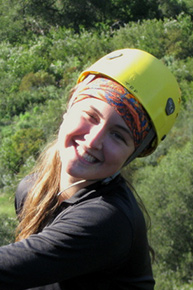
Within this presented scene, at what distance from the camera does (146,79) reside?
83.4 inches

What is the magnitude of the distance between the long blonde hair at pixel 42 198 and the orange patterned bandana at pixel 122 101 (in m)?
0.38

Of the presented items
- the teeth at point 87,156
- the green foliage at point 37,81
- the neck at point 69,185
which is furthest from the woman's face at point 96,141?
the green foliage at point 37,81

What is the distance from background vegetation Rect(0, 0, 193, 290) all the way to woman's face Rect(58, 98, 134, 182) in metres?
0.68

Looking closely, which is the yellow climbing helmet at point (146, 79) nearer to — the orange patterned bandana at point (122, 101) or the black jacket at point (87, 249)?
the orange patterned bandana at point (122, 101)

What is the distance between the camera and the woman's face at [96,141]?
78.1 inches

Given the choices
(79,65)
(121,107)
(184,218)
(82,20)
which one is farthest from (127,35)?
(121,107)

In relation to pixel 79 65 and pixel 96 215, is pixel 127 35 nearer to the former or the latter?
pixel 79 65

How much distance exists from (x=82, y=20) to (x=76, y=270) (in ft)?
99.5

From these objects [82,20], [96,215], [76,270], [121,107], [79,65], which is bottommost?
[82,20]

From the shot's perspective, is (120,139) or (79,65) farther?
(79,65)

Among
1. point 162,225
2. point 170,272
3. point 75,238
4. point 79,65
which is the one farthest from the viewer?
point 79,65

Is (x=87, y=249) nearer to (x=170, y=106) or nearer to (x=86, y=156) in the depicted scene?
(x=86, y=156)

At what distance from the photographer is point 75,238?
1.84 metres

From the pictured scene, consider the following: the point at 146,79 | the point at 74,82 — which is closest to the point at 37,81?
the point at 74,82
